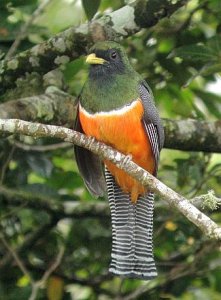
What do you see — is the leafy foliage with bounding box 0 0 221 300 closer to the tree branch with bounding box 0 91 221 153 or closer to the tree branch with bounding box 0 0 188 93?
the tree branch with bounding box 0 91 221 153

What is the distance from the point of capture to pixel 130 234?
18.1 feet

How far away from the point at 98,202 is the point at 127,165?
181 cm

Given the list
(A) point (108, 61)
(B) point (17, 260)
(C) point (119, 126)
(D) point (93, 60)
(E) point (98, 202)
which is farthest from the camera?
(E) point (98, 202)

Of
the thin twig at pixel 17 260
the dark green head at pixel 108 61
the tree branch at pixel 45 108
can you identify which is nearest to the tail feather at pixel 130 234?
the tree branch at pixel 45 108

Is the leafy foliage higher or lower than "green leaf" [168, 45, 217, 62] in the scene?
lower

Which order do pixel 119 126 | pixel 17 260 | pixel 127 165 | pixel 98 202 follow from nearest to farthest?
pixel 127 165
pixel 119 126
pixel 17 260
pixel 98 202

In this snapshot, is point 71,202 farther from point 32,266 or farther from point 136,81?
point 136,81

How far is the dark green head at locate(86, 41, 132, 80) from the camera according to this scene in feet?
18.2

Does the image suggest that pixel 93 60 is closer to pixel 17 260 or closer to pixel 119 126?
pixel 119 126

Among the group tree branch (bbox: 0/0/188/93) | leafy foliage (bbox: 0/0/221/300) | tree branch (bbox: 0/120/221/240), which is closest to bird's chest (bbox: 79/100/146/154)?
tree branch (bbox: 0/120/221/240)

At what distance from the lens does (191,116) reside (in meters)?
6.51

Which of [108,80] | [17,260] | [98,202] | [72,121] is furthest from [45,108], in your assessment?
[98,202]

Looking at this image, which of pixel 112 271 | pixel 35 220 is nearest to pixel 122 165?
pixel 112 271

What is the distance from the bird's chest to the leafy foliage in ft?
2.50
